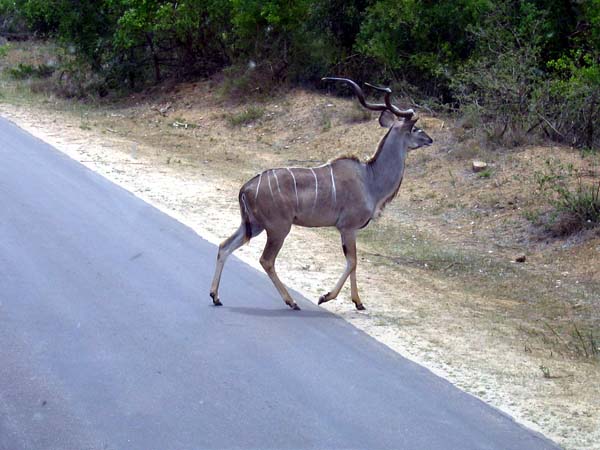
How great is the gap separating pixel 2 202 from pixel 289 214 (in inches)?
195

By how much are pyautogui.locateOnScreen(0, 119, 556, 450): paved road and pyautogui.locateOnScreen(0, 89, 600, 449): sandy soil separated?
30 cm

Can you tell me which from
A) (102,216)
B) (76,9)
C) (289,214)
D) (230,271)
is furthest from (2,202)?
(76,9)

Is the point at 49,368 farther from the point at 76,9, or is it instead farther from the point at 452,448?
the point at 76,9

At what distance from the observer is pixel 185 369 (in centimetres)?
659

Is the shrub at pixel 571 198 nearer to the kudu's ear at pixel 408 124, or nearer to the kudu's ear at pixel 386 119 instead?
the kudu's ear at pixel 408 124

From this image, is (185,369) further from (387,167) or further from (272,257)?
(387,167)

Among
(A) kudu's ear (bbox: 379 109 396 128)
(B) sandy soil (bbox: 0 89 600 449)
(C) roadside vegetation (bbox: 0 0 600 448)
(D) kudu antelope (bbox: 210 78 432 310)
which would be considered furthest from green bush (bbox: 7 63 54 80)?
(D) kudu antelope (bbox: 210 78 432 310)

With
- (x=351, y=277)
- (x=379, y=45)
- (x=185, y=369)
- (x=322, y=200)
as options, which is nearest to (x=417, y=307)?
(x=351, y=277)

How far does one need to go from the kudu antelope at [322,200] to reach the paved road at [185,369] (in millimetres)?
469

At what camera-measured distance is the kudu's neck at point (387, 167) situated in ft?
30.7

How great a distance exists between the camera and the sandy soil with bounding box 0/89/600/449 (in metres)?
6.45

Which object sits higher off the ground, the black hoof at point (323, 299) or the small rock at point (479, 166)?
the black hoof at point (323, 299)

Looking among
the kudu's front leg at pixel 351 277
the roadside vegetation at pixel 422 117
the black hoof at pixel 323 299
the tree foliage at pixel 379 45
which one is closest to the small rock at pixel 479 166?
the roadside vegetation at pixel 422 117

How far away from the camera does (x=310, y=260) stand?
414 inches
